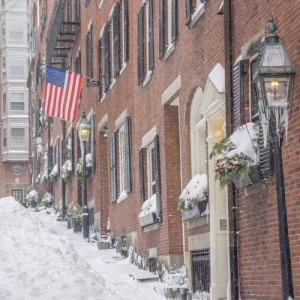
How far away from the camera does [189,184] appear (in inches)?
461

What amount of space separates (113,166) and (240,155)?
10.7m

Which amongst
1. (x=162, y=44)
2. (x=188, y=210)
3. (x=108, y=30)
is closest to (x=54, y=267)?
(x=188, y=210)

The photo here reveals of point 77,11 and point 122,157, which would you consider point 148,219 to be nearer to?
point 122,157

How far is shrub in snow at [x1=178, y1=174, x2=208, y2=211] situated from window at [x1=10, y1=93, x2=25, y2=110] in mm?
50499

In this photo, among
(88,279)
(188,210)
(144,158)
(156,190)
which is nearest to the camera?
(88,279)

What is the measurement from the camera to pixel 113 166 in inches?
754

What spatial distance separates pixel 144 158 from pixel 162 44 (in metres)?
→ 2.96

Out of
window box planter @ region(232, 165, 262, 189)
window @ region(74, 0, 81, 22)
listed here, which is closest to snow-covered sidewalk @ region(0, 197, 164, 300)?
window box planter @ region(232, 165, 262, 189)

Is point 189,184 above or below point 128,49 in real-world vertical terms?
below

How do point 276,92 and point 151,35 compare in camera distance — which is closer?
point 276,92

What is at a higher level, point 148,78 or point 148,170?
point 148,78

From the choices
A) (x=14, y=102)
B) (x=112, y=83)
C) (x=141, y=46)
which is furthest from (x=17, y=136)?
(x=141, y=46)

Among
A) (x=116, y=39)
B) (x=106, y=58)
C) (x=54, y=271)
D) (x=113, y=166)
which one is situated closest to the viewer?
(x=54, y=271)

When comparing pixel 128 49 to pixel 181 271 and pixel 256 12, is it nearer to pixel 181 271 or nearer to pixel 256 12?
pixel 181 271
